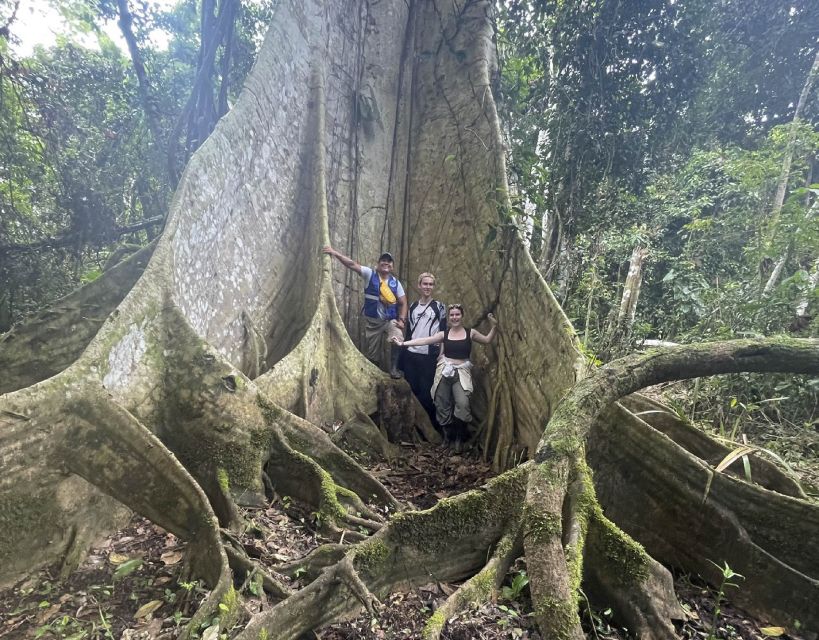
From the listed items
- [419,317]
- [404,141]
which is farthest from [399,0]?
[419,317]

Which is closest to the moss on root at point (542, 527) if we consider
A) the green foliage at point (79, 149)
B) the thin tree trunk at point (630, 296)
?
the thin tree trunk at point (630, 296)

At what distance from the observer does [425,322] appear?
5.11 metres

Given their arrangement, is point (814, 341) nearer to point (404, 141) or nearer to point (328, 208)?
point (328, 208)

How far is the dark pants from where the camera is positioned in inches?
203

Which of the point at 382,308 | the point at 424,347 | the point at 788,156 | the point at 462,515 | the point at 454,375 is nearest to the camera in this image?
the point at 462,515

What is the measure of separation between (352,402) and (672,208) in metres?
8.21

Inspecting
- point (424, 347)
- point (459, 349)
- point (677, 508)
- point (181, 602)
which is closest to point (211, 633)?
point (181, 602)

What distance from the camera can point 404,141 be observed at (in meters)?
6.46

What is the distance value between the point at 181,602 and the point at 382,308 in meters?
3.40

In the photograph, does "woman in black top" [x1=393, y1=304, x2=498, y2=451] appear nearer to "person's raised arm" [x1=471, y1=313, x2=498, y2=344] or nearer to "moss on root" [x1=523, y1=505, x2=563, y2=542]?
"person's raised arm" [x1=471, y1=313, x2=498, y2=344]

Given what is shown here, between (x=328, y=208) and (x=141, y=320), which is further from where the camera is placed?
(x=328, y=208)

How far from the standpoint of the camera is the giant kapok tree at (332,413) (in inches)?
88.7

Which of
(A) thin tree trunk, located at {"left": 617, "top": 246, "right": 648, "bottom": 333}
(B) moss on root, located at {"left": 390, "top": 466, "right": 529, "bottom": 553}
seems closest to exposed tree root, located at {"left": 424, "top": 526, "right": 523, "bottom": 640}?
(B) moss on root, located at {"left": 390, "top": 466, "right": 529, "bottom": 553}

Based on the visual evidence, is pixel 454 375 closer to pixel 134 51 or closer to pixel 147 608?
pixel 147 608
